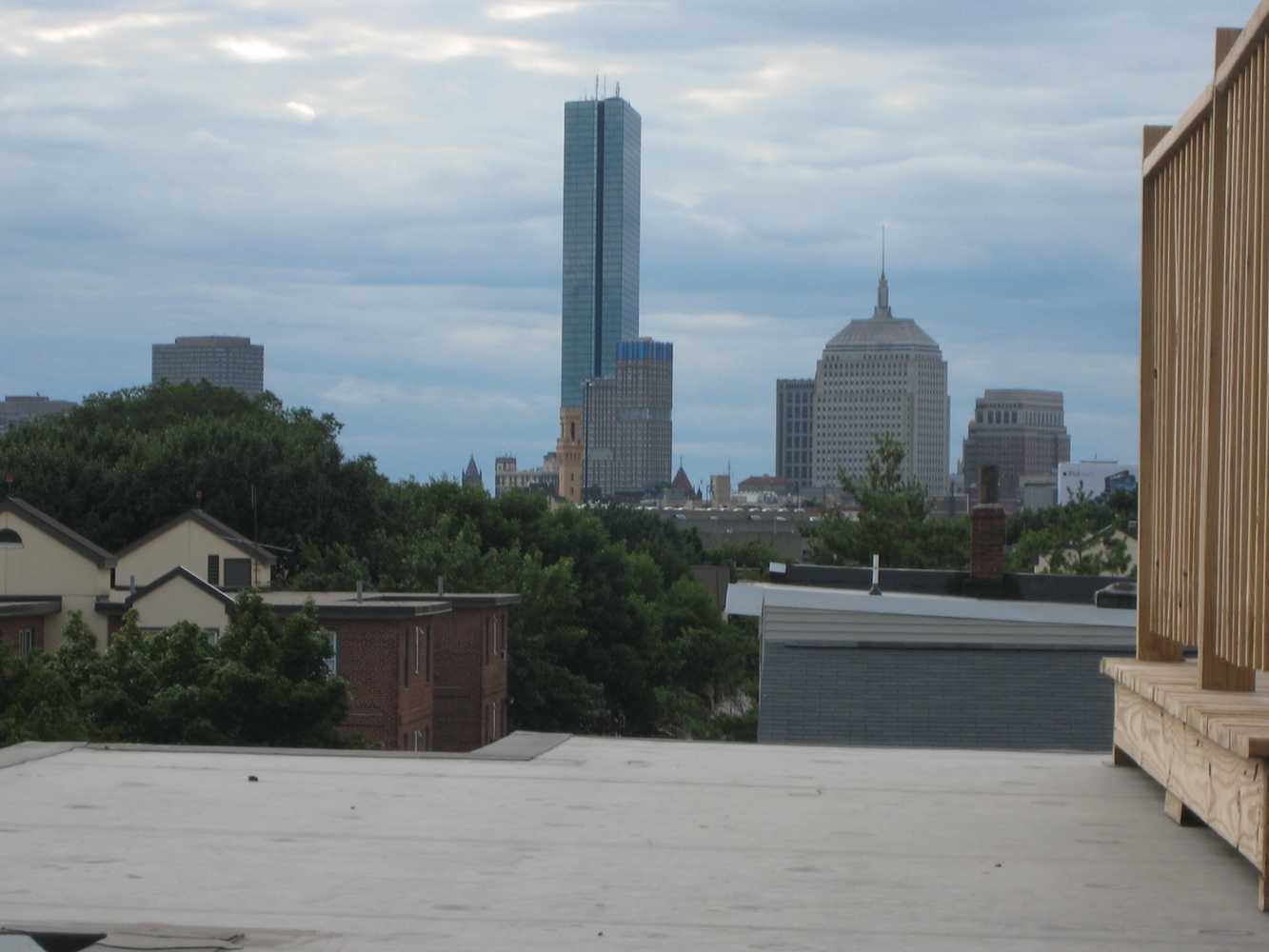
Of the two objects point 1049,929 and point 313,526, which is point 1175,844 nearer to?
point 1049,929

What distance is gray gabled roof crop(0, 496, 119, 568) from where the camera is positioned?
42.5 meters

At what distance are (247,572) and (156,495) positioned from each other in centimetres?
1659

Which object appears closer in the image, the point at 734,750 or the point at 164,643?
the point at 734,750

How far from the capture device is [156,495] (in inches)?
2440

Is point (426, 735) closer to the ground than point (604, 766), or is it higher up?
closer to the ground

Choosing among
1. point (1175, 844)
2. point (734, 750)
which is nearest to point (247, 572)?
point (734, 750)

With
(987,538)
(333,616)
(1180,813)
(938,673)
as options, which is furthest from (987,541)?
(1180,813)

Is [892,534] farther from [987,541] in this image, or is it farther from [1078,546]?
[987,541]

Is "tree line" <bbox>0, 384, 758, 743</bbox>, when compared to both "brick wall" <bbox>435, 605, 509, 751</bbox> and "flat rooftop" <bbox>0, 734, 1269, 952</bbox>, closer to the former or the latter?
"brick wall" <bbox>435, 605, 509, 751</bbox>

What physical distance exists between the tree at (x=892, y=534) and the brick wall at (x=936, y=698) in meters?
35.6

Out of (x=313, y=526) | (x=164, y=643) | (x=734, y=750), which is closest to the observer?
(x=734, y=750)

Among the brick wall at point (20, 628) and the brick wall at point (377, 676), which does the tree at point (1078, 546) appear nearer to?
the brick wall at point (377, 676)

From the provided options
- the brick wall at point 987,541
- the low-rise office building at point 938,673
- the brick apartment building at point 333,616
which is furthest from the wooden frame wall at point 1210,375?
the brick apartment building at point 333,616

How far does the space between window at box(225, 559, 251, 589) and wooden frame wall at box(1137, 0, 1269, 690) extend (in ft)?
132
